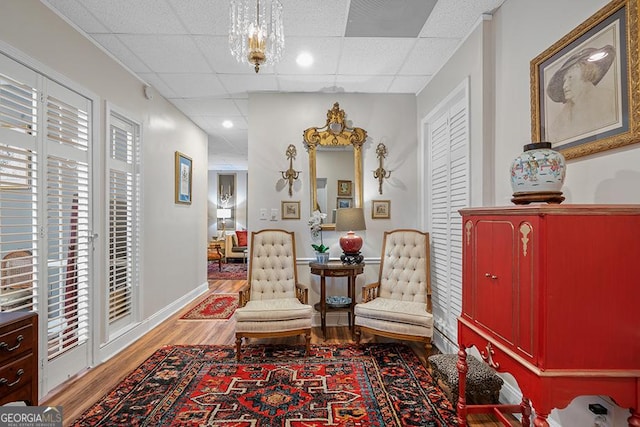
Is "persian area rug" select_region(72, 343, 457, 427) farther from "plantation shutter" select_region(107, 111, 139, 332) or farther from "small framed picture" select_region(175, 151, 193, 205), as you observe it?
"small framed picture" select_region(175, 151, 193, 205)

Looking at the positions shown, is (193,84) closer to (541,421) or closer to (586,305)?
(586,305)

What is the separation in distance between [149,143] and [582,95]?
12.7ft

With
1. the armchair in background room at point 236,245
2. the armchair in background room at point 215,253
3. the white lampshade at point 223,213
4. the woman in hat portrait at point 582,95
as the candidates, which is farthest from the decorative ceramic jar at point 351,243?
the white lampshade at point 223,213

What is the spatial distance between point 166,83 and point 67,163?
1.57 m

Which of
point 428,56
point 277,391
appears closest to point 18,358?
point 277,391

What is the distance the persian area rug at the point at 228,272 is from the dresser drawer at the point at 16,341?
5.03m

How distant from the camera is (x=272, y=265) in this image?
3.53 metres

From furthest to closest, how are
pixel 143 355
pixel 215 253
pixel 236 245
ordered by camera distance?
1. pixel 236 245
2. pixel 215 253
3. pixel 143 355

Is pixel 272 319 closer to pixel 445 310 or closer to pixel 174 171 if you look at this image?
pixel 445 310

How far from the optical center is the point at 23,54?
2.04 meters

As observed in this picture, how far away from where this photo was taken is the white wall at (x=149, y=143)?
217 centimetres

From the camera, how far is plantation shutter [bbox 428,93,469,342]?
9.32ft

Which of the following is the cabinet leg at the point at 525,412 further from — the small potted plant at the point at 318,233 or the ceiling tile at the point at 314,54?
the ceiling tile at the point at 314,54

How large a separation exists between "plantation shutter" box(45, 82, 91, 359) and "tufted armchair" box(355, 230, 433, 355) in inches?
93.2
